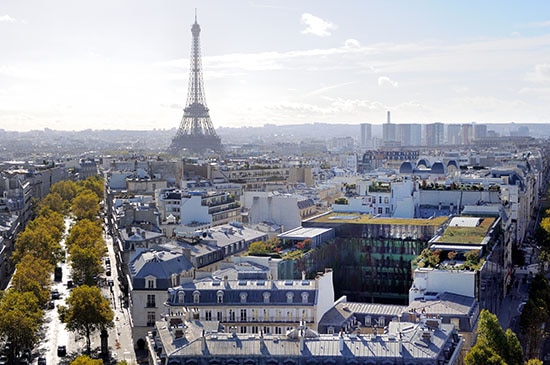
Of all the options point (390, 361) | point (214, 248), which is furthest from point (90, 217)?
point (390, 361)

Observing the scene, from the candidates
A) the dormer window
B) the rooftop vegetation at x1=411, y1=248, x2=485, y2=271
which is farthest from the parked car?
the rooftop vegetation at x1=411, y1=248, x2=485, y2=271

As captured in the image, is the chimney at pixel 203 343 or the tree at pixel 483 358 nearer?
the chimney at pixel 203 343

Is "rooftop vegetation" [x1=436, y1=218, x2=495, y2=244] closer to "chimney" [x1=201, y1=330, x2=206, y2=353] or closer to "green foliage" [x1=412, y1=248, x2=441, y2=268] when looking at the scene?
"green foliage" [x1=412, y1=248, x2=441, y2=268]

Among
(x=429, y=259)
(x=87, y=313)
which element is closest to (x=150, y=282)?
(x=87, y=313)

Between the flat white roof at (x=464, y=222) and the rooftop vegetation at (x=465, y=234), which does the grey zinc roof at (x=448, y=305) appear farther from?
the flat white roof at (x=464, y=222)

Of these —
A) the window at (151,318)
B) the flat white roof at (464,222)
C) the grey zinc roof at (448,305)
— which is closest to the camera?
the grey zinc roof at (448,305)

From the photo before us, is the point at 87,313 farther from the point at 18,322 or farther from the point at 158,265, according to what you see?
the point at 158,265

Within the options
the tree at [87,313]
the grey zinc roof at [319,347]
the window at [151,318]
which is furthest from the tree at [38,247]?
the grey zinc roof at [319,347]
